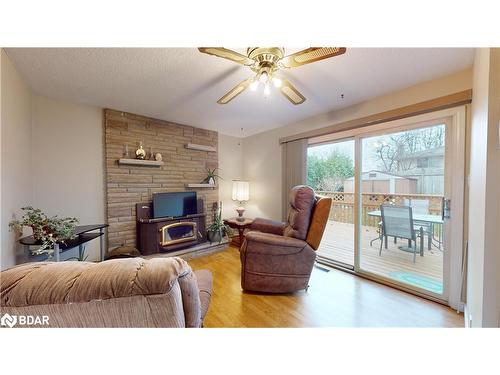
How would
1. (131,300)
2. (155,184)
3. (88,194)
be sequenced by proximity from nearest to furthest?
(131,300)
(88,194)
(155,184)

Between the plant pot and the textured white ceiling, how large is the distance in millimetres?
2144

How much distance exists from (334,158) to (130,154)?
3.18m

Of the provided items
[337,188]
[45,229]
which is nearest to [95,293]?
[45,229]

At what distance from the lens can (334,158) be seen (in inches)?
117

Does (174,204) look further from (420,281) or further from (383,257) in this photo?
(420,281)

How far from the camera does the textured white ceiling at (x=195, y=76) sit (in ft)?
4.98

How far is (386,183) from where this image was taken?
238 cm

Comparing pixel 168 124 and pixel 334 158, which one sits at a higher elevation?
pixel 168 124

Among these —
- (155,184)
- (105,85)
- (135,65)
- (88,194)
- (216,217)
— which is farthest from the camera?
(216,217)

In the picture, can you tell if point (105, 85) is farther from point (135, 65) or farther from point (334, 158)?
point (334, 158)

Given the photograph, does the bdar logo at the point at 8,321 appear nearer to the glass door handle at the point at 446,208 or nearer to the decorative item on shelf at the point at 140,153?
the decorative item on shelf at the point at 140,153

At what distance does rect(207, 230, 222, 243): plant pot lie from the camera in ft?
11.7

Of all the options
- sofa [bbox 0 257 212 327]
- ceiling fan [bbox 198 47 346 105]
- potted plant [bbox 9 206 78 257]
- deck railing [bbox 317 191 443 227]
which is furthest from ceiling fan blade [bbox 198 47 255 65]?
deck railing [bbox 317 191 443 227]
